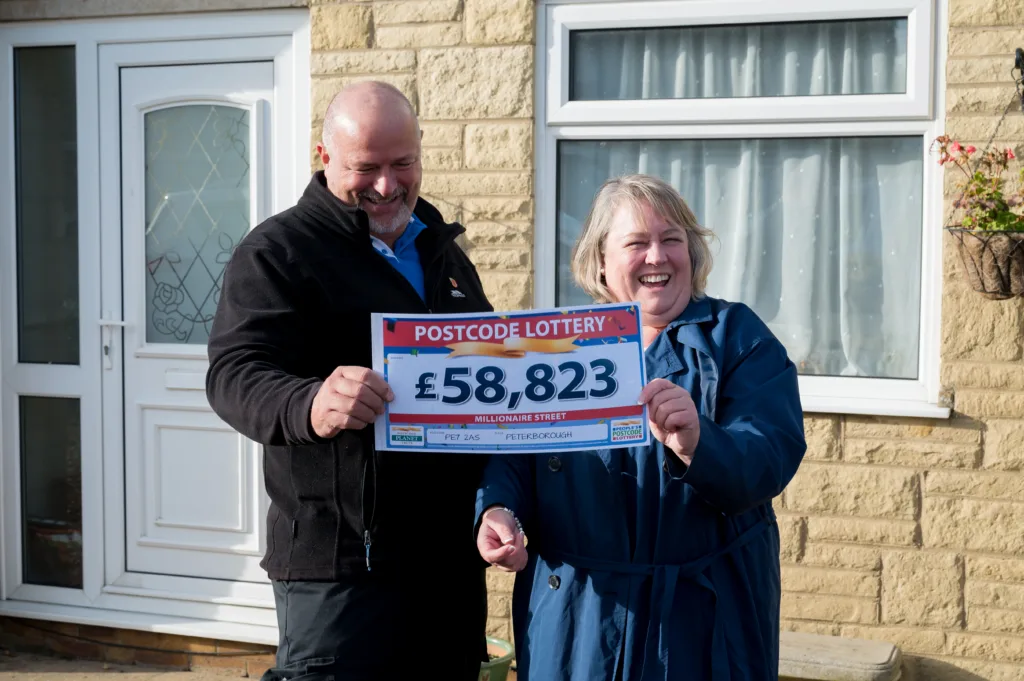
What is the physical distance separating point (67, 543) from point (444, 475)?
3556mm

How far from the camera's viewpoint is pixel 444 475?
2.55 meters

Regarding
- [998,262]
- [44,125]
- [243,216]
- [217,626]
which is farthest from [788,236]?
[44,125]

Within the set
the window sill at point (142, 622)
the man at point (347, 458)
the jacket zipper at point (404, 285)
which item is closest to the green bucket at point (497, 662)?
the window sill at point (142, 622)

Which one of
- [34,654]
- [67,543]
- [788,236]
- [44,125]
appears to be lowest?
[34,654]

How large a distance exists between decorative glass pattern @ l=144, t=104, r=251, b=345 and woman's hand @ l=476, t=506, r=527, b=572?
10.8ft

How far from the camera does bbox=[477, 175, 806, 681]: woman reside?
2.14m

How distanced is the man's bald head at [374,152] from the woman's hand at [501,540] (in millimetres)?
756

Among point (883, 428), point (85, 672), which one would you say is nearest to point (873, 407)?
point (883, 428)

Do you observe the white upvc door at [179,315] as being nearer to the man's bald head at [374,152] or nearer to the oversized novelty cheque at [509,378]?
the man's bald head at [374,152]

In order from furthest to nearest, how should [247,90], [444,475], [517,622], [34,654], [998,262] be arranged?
[34,654], [247,90], [998,262], [444,475], [517,622]

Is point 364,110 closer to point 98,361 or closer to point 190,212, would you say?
point 190,212

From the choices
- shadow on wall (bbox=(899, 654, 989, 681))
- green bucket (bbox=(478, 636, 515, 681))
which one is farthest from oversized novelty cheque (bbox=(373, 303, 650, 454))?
shadow on wall (bbox=(899, 654, 989, 681))

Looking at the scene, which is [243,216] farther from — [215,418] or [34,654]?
[34,654]

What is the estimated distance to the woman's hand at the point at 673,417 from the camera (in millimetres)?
2041
